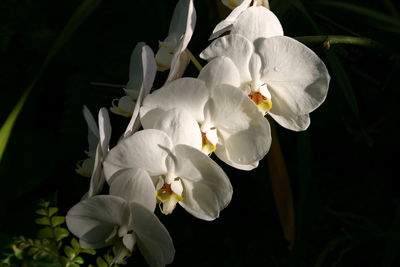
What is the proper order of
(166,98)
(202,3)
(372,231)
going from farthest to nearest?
(202,3) → (372,231) → (166,98)

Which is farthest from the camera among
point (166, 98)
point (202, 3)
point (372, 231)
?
point (202, 3)

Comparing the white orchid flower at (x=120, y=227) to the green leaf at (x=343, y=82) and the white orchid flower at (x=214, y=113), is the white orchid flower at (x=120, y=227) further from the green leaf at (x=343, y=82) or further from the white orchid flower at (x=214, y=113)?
the green leaf at (x=343, y=82)

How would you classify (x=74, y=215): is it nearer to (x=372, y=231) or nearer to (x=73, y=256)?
(x=73, y=256)

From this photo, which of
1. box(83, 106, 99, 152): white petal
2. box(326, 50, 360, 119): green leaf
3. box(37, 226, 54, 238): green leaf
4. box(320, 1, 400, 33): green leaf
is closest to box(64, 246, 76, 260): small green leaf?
box(37, 226, 54, 238): green leaf

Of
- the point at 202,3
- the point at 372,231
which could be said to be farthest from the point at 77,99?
the point at 372,231

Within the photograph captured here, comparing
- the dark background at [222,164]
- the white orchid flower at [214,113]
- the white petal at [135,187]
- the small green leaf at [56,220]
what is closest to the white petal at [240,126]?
the white orchid flower at [214,113]

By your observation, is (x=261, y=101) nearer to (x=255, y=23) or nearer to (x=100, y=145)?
(x=255, y=23)

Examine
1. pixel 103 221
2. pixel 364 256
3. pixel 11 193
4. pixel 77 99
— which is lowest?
pixel 364 256

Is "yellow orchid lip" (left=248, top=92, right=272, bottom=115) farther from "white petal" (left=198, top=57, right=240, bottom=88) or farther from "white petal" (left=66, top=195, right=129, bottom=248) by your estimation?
"white petal" (left=66, top=195, right=129, bottom=248)
